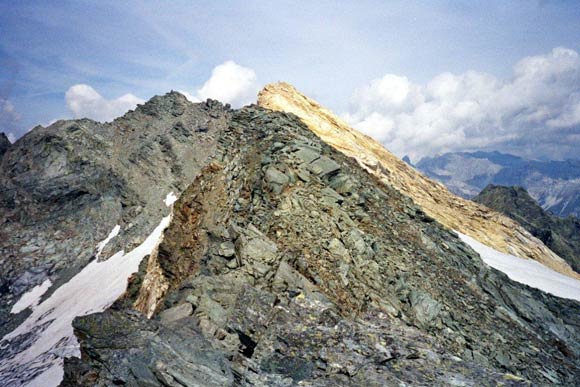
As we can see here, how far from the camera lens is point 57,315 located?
218 feet

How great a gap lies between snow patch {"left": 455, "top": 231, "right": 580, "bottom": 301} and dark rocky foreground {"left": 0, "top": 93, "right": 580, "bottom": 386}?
489cm

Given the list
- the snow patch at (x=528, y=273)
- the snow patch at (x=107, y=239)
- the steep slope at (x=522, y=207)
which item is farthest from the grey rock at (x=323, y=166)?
the steep slope at (x=522, y=207)

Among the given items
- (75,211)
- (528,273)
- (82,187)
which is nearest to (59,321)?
(75,211)

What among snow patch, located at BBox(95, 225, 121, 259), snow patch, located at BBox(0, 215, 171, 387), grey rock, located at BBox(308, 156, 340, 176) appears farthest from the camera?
snow patch, located at BBox(95, 225, 121, 259)

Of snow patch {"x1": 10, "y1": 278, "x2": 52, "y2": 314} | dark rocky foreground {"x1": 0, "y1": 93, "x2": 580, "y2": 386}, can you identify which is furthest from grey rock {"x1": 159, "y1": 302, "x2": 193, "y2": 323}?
snow patch {"x1": 10, "y1": 278, "x2": 52, "y2": 314}

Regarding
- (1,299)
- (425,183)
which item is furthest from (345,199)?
(1,299)

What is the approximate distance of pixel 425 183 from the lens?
49.1m

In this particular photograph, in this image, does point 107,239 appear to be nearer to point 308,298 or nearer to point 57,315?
point 57,315

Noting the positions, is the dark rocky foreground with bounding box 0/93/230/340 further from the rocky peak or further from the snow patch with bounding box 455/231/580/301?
the snow patch with bounding box 455/231/580/301

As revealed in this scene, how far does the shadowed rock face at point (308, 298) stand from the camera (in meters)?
10.6

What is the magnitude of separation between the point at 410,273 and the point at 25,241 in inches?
3702

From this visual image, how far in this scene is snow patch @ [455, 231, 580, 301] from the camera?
96.4 feet

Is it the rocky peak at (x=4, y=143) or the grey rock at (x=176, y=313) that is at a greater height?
the rocky peak at (x=4, y=143)

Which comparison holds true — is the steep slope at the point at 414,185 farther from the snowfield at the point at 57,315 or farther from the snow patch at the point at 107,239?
the snow patch at the point at 107,239
